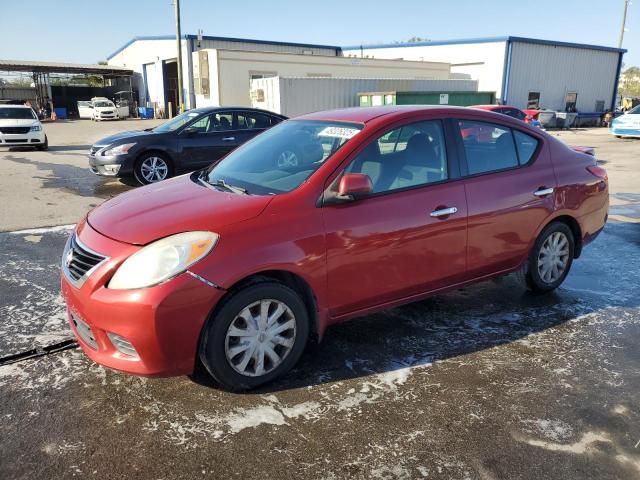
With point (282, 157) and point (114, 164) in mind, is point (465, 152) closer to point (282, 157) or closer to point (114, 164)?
point (282, 157)

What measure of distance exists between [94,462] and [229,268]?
115 centimetres

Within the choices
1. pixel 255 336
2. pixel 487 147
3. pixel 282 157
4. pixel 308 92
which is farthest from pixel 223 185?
pixel 308 92

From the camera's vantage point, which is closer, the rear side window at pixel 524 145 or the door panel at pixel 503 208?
the door panel at pixel 503 208

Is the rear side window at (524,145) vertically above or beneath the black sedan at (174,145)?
above

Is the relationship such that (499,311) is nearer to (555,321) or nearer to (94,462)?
(555,321)

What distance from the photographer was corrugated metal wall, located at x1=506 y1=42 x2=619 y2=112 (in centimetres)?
3072

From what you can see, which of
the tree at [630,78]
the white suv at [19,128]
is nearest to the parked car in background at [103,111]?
the white suv at [19,128]

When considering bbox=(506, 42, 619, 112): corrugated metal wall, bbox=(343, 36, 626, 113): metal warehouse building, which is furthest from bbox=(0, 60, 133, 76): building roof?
bbox=(506, 42, 619, 112): corrugated metal wall

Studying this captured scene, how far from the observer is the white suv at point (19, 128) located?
16.4 meters

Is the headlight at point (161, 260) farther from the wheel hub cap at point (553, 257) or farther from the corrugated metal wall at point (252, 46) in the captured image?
the corrugated metal wall at point (252, 46)

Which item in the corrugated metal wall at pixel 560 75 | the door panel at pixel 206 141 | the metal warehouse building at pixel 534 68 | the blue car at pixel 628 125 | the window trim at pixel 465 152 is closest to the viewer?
the window trim at pixel 465 152

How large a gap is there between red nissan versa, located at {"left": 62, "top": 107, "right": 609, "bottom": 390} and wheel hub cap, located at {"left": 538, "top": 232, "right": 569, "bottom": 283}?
0.10ft

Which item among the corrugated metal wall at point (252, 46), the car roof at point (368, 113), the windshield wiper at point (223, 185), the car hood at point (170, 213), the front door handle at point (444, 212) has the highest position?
the corrugated metal wall at point (252, 46)

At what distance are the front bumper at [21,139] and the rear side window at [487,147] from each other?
1643cm
